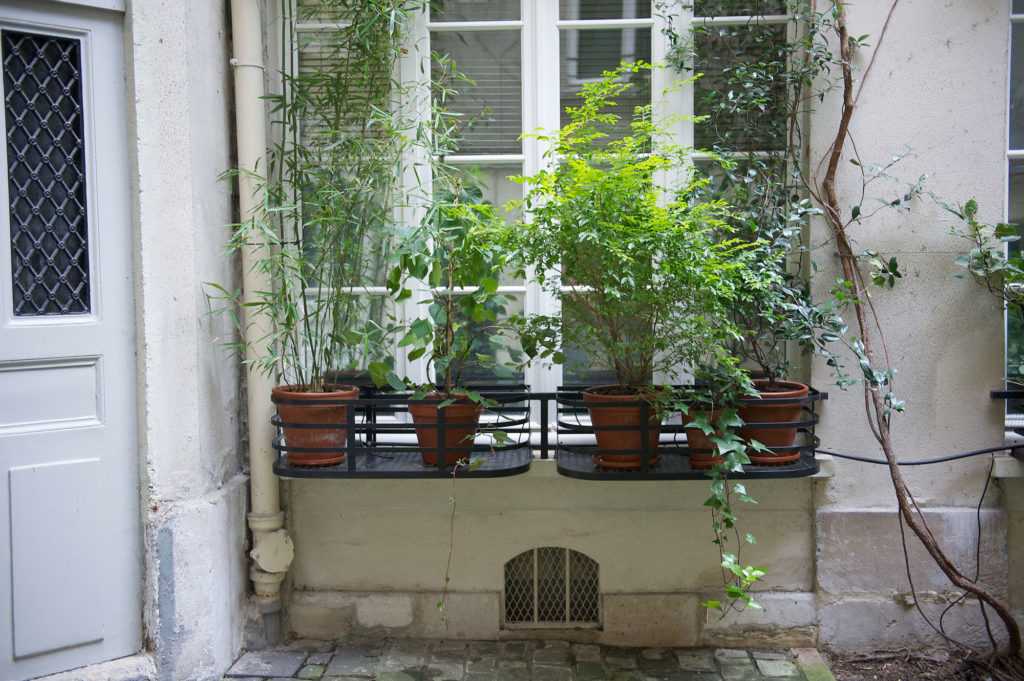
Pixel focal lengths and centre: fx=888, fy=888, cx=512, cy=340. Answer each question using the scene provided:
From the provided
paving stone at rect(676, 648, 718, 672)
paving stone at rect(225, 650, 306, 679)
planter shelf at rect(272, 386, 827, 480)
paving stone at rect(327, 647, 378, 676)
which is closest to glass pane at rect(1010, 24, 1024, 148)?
planter shelf at rect(272, 386, 827, 480)

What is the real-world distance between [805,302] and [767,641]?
1.40 metres

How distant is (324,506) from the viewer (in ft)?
12.2

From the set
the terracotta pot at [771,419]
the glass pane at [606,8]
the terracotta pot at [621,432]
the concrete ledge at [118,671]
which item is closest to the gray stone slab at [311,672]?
the concrete ledge at [118,671]

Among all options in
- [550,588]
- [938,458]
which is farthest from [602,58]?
[550,588]

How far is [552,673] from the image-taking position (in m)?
3.39

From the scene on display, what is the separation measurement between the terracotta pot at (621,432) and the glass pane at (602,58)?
1.20 m

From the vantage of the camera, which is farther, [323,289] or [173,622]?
[323,289]

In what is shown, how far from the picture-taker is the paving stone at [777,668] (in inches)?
133

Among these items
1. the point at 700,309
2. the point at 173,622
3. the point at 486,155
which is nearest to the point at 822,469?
the point at 700,309

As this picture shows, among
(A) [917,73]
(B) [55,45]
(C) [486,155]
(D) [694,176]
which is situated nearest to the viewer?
(B) [55,45]

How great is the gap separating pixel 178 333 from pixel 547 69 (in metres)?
1.79

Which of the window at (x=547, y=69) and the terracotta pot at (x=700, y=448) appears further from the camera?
the window at (x=547, y=69)

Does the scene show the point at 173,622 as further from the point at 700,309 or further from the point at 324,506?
the point at 700,309

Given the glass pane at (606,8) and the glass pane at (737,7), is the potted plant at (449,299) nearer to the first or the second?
the glass pane at (606,8)
